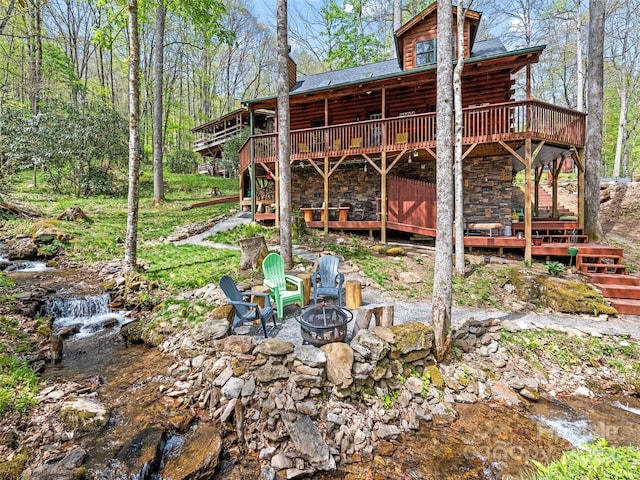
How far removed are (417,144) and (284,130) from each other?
4961mm

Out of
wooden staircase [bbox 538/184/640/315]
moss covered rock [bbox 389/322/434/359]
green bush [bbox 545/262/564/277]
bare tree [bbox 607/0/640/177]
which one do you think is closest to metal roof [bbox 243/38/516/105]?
wooden staircase [bbox 538/184/640/315]

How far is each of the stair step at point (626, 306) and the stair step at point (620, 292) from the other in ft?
0.68

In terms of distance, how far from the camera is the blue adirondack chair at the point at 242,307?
4883mm

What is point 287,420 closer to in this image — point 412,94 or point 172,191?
point 412,94

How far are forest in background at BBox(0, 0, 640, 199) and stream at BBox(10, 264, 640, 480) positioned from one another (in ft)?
26.4

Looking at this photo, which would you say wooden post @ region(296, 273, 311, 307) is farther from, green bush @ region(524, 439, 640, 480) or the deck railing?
the deck railing

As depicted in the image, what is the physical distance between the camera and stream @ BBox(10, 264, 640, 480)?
3.26 m

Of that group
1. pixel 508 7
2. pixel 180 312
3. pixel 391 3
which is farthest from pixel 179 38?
pixel 180 312

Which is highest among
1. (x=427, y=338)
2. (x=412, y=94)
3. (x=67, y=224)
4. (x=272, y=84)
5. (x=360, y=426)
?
(x=272, y=84)

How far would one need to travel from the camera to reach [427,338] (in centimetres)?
464

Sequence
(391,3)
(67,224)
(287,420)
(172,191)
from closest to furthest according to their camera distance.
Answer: (287,420) < (67,224) < (172,191) < (391,3)

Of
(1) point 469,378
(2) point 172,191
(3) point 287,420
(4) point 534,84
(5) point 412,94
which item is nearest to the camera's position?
(3) point 287,420

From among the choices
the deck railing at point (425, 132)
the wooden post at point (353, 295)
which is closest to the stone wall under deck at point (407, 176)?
the deck railing at point (425, 132)

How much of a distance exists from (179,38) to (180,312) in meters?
26.4
